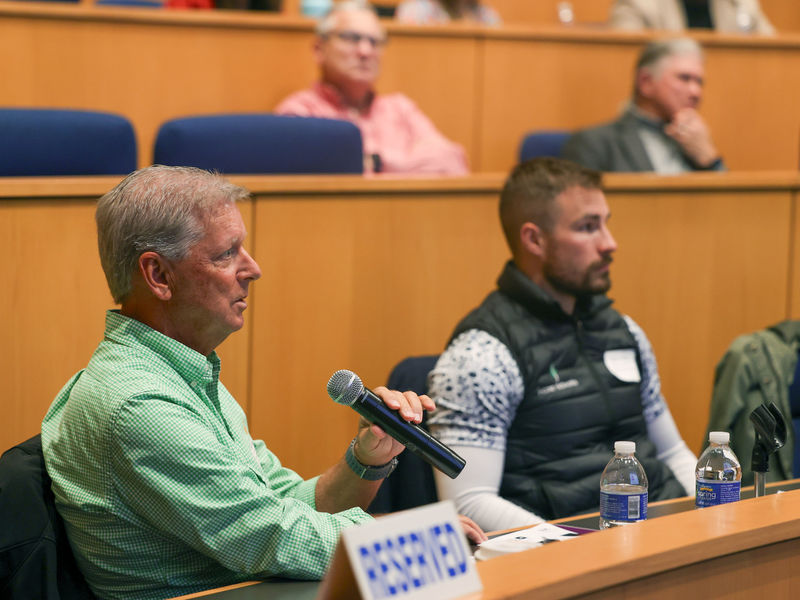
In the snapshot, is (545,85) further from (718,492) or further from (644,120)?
(718,492)

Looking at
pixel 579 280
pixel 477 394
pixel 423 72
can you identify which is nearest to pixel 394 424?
pixel 477 394

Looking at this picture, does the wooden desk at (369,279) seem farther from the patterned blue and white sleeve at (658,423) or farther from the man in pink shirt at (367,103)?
the man in pink shirt at (367,103)

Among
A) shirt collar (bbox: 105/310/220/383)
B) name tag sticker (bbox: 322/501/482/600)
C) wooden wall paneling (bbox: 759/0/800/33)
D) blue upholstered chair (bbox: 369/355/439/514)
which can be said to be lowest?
blue upholstered chair (bbox: 369/355/439/514)

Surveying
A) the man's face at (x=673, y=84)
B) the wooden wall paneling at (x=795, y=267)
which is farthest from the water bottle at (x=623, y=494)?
the man's face at (x=673, y=84)

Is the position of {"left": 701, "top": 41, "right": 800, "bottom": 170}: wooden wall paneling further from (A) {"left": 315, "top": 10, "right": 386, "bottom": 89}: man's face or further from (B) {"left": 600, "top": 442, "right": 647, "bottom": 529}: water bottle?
(B) {"left": 600, "top": 442, "right": 647, "bottom": 529}: water bottle

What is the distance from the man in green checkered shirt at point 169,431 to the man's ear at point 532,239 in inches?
29.4

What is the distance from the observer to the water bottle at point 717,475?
163 cm

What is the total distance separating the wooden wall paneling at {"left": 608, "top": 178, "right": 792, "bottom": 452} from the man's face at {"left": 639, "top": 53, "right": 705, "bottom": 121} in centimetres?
98

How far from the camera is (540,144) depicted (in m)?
3.92

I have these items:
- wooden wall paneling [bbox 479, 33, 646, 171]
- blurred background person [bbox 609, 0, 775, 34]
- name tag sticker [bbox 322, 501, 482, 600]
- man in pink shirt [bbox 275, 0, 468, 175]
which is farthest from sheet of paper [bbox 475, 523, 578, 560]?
blurred background person [bbox 609, 0, 775, 34]

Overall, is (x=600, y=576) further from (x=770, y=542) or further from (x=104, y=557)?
(x=104, y=557)

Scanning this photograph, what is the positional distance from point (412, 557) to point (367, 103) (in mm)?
3145

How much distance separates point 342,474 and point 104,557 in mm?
407

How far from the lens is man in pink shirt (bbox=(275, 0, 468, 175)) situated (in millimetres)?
3867
